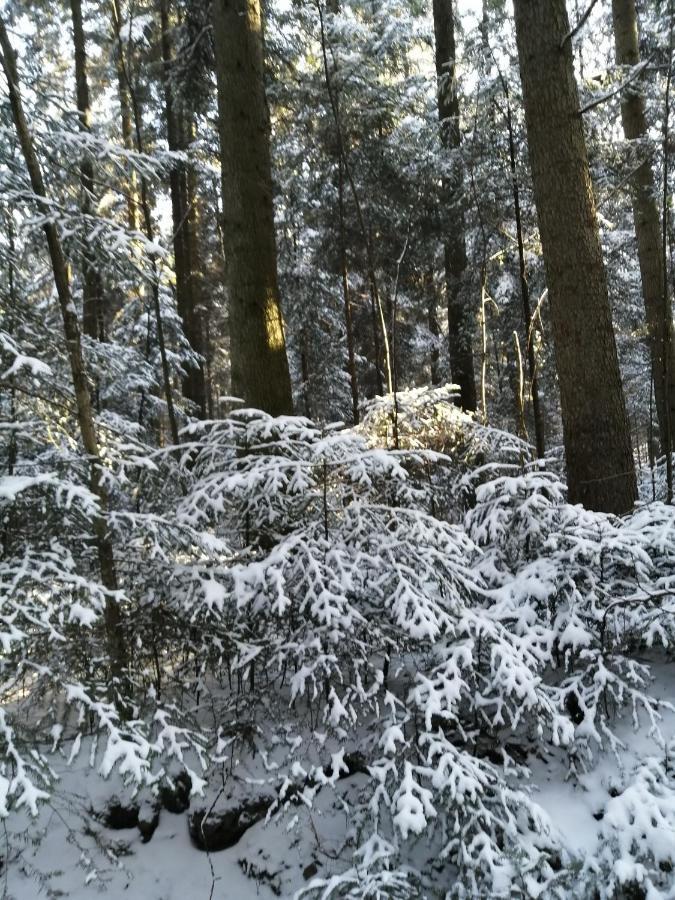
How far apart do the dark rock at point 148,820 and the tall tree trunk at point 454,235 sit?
22.6 feet

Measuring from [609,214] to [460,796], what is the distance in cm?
1039

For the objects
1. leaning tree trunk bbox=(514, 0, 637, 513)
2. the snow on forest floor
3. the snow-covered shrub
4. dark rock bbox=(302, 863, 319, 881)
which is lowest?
dark rock bbox=(302, 863, 319, 881)

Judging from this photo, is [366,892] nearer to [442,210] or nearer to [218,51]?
[218,51]

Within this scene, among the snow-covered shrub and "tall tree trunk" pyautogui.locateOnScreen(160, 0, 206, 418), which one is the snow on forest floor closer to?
the snow-covered shrub

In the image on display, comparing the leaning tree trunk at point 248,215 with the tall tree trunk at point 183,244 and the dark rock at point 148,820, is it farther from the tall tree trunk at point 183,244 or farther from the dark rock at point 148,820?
the tall tree trunk at point 183,244

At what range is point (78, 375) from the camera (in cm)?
386

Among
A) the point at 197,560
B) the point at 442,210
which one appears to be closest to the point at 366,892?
the point at 197,560

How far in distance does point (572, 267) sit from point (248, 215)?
9.89 ft

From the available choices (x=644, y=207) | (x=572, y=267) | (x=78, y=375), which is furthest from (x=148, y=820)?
(x=644, y=207)

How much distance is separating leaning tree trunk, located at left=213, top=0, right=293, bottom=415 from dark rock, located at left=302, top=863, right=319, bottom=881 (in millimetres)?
3417

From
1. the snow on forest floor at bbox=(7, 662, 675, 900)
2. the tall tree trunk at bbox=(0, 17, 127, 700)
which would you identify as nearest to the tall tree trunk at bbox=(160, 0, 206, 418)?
the tall tree trunk at bbox=(0, 17, 127, 700)

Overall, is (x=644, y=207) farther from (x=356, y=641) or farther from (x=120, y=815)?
(x=120, y=815)

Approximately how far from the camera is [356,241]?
10203mm

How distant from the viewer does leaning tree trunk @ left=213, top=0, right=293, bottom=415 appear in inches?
210
